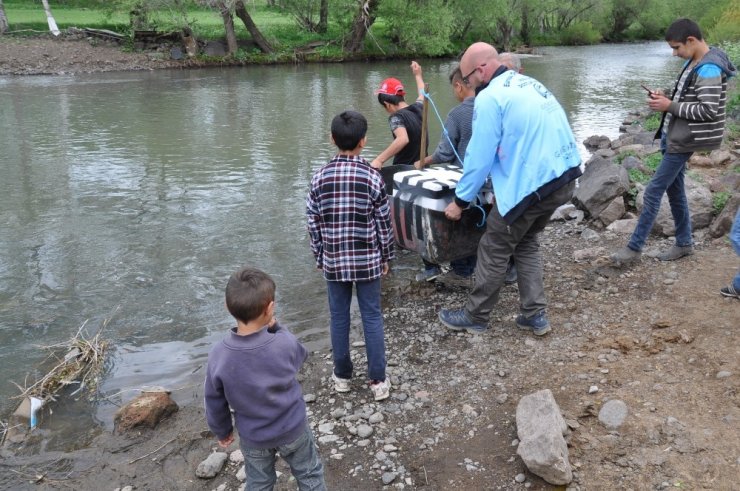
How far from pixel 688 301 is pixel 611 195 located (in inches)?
Result: 102

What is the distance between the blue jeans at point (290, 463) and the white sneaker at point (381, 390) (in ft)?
3.78

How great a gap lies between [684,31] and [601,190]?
2.57 meters

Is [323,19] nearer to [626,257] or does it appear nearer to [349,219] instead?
[626,257]

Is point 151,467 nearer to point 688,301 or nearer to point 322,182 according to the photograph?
point 322,182

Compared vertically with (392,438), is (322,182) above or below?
above

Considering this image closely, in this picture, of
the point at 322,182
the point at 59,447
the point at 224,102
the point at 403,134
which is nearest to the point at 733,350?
the point at 322,182

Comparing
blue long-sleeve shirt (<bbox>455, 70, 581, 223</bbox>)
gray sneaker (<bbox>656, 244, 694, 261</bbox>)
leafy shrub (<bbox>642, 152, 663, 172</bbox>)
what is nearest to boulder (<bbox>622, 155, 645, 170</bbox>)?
leafy shrub (<bbox>642, 152, 663, 172</bbox>)

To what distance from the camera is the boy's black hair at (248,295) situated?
2.73 metres

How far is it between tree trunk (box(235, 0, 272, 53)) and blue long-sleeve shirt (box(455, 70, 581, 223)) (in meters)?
30.6

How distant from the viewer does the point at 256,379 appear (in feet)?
9.00

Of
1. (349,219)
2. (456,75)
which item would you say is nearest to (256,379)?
(349,219)

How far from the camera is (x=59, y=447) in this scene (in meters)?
4.25

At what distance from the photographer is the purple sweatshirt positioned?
108 inches

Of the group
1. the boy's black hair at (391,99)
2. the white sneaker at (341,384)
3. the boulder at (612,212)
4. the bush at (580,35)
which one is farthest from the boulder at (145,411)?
the bush at (580,35)
